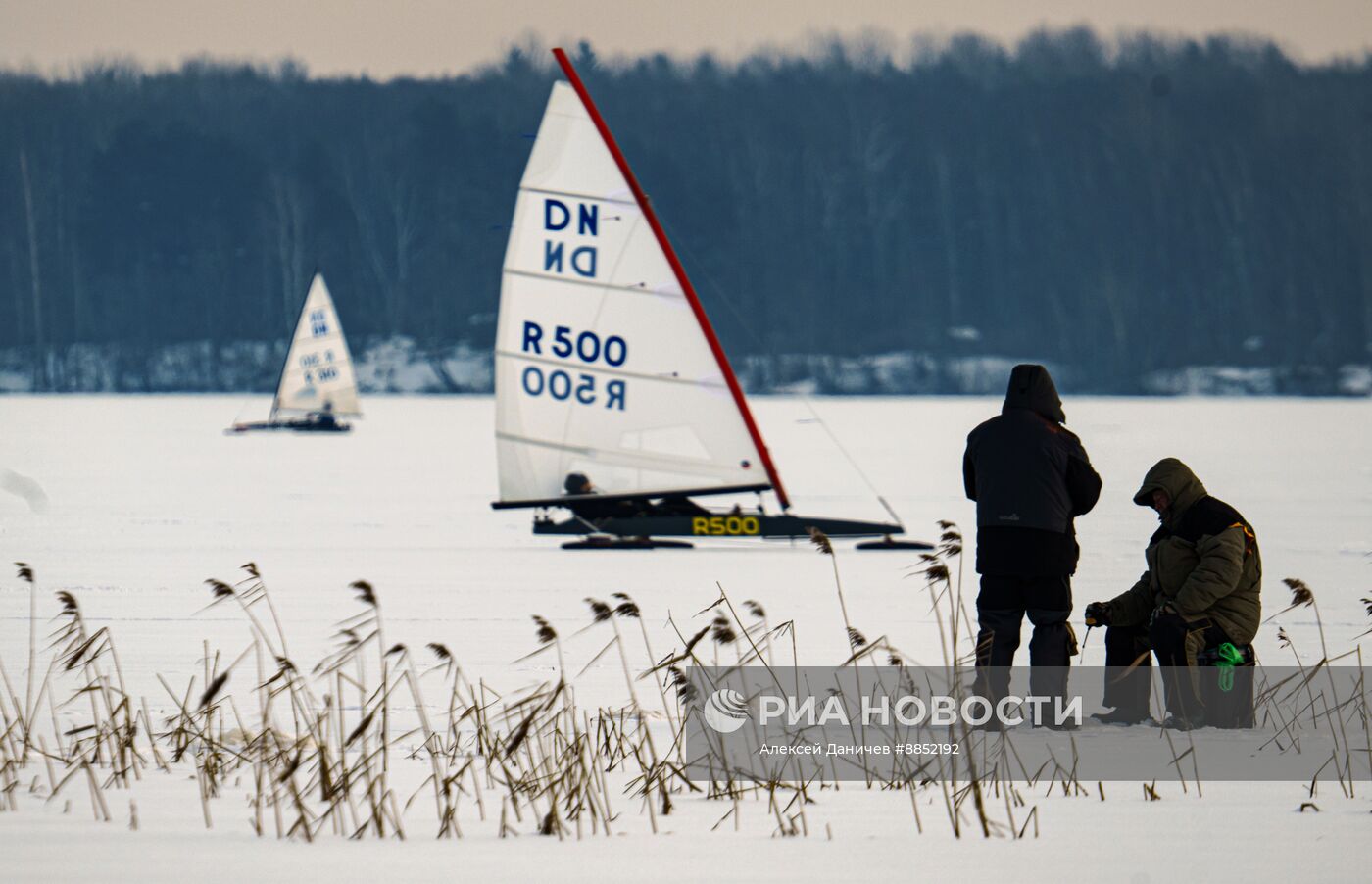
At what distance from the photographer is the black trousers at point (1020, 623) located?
6.49 m

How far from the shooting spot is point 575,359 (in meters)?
16.5

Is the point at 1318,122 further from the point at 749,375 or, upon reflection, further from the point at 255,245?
the point at 255,245

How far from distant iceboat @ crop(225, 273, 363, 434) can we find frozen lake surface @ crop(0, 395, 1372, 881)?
3070 millimetres

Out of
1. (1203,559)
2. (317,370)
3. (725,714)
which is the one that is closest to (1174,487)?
(1203,559)

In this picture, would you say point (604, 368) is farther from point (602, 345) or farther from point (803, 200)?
point (803, 200)

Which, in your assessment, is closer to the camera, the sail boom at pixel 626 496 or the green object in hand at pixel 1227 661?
the green object in hand at pixel 1227 661

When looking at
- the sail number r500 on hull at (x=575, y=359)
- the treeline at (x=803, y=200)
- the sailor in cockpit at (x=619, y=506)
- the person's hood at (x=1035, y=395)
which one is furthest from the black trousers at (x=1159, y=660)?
the treeline at (x=803, y=200)

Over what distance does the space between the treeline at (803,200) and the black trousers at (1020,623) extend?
74.0 meters

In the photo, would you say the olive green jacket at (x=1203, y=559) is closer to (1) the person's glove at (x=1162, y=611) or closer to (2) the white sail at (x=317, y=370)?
(1) the person's glove at (x=1162, y=611)

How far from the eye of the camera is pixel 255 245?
91.7 meters

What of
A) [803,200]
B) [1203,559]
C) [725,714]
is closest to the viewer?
[1203,559]

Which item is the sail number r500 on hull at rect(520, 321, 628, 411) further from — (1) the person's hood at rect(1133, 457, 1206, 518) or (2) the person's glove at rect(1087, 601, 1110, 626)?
(1) the person's hood at rect(1133, 457, 1206, 518)

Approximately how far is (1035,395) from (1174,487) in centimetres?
58

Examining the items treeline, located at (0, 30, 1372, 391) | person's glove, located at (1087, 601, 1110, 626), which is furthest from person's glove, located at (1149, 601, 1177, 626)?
treeline, located at (0, 30, 1372, 391)
